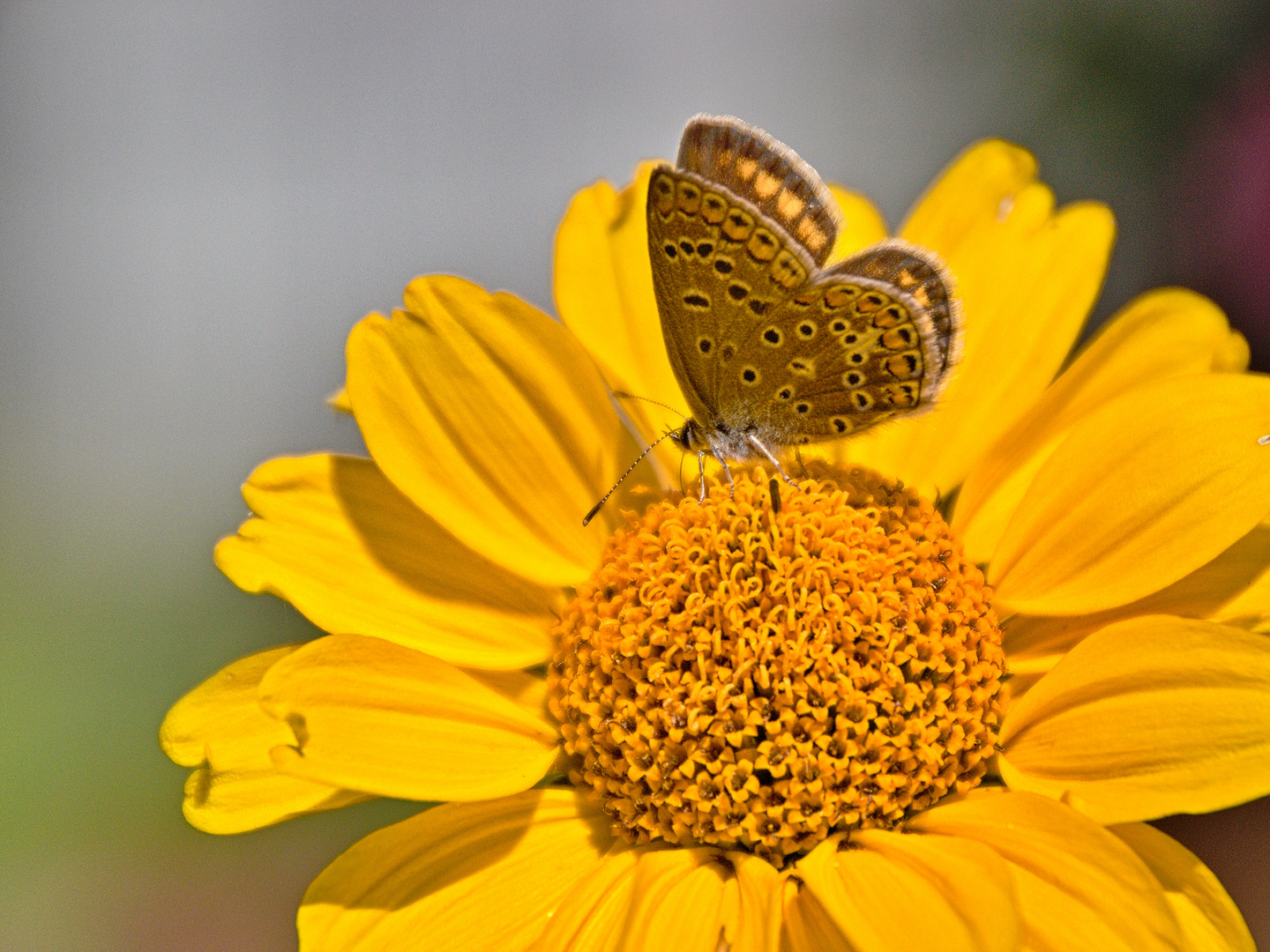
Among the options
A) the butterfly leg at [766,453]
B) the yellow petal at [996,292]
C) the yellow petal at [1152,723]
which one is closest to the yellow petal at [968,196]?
the yellow petal at [996,292]

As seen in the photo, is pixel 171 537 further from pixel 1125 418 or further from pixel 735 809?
pixel 1125 418

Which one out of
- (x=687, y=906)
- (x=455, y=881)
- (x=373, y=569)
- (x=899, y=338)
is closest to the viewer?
(x=687, y=906)

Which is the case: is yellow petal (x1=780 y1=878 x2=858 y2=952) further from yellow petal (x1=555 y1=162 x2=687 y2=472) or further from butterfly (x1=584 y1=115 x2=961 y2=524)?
yellow petal (x1=555 y1=162 x2=687 y2=472)

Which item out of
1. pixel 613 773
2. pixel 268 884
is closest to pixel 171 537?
pixel 268 884

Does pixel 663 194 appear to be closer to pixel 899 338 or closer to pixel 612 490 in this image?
pixel 899 338

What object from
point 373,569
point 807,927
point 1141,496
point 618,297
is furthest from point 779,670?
point 618,297

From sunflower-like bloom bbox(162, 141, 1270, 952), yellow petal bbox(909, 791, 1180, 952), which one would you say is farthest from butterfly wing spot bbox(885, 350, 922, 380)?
yellow petal bbox(909, 791, 1180, 952)

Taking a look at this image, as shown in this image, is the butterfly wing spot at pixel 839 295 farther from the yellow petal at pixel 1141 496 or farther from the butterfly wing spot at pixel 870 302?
the yellow petal at pixel 1141 496
